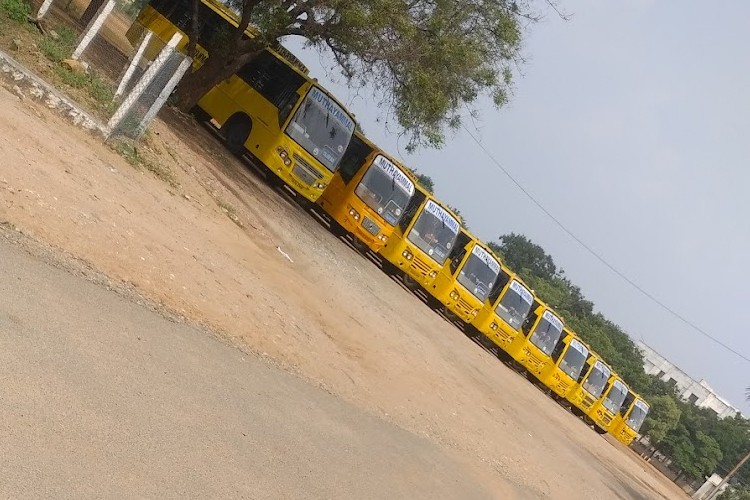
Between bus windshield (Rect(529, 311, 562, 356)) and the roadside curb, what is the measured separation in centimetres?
1919

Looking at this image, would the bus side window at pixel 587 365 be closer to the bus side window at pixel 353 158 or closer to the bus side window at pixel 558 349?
the bus side window at pixel 558 349

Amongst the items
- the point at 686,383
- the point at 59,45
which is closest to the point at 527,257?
the point at 686,383

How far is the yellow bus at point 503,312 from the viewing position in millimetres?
25719

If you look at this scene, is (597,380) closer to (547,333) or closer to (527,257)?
(547,333)

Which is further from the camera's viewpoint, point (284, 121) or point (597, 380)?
point (597, 380)

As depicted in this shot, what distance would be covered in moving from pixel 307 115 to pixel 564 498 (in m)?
11.2

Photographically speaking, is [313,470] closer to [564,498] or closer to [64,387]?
[64,387]

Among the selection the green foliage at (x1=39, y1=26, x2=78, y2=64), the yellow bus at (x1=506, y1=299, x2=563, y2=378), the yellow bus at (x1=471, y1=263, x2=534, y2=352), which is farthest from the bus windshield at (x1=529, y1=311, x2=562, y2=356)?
the green foliage at (x1=39, y1=26, x2=78, y2=64)

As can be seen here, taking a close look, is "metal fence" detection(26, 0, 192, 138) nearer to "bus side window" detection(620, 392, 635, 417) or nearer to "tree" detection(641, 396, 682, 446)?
"bus side window" detection(620, 392, 635, 417)

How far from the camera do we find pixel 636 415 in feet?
111

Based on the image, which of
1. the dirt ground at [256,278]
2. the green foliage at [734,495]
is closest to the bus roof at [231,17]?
the dirt ground at [256,278]

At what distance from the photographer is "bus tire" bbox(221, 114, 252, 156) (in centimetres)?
2064

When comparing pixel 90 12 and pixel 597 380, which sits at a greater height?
pixel 90 12

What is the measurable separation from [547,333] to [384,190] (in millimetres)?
9255
